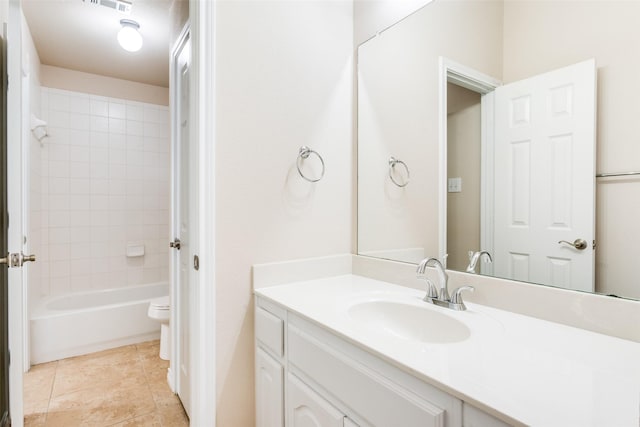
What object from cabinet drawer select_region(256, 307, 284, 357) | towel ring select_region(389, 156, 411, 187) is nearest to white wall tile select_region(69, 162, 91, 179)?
cabinet drawer select_region(256, 307, 284, 357)

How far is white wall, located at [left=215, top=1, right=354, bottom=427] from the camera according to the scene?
4.33ft

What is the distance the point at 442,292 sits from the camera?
45.9 inches

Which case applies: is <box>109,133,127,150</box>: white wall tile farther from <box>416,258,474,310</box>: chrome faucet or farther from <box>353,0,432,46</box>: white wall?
<box>416,258,474,310</box>: chrome faucet

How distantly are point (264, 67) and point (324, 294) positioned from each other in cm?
98

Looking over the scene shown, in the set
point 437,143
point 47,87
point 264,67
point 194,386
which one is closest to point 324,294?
point 194,386

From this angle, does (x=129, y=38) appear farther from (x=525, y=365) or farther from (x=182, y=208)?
(x=525, y=365)

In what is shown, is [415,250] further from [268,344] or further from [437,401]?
[437,401]

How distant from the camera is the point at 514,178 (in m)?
1.11

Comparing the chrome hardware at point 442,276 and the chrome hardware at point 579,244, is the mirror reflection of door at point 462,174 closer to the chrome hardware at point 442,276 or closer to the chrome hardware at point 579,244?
the chrome hardware at point 442,276

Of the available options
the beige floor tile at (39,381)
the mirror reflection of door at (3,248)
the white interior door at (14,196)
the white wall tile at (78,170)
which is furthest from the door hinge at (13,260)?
the white wall tile at (78,170)

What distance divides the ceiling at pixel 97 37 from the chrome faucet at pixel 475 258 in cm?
230

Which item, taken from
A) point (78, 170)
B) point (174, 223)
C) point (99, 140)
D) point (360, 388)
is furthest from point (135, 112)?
point (360, 388)

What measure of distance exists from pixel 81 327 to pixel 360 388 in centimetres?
261

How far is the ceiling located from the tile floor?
241 centimetres
